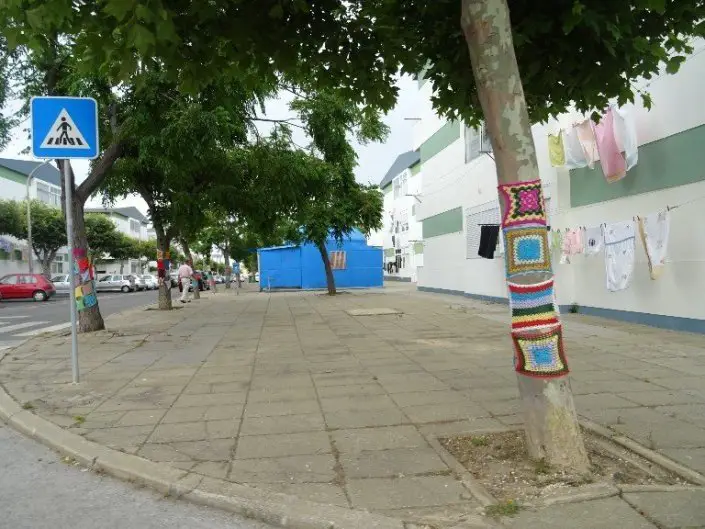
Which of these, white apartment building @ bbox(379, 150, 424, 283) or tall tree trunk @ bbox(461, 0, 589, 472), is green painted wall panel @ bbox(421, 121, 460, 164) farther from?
white apartment building @ bbox(379, 150, 424, 283)

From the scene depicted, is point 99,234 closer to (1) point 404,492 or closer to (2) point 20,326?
(2) point 20,326

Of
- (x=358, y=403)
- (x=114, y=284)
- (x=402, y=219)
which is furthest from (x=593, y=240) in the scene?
(x=402, y=219)

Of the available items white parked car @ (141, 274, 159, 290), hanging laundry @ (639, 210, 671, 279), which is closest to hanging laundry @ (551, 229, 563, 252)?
hanging laundry @ (639, 210, 671, 279)

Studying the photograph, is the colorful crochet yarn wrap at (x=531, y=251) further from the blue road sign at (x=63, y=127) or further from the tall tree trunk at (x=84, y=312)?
the tall tree trunk at (x=84, y=312)

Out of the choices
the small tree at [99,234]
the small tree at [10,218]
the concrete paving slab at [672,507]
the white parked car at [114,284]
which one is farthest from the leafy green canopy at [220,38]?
the small tree at [99,234]

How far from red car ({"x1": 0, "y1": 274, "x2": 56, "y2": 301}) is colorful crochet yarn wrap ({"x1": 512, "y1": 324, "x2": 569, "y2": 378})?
98.9 feet

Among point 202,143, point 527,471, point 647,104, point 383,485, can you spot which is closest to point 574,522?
point 527,471

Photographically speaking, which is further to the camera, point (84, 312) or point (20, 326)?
point (20, 326)

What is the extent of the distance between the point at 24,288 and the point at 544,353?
30546 millimetres

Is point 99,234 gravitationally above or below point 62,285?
above

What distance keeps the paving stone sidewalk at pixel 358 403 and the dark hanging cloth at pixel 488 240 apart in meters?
4.99

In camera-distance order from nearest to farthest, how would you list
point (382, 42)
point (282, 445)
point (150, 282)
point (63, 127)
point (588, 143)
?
point (282, 445) < point (382, 42) < point (63, 127) < point (588, 143) < point (150, 282)

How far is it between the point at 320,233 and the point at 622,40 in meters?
19.0

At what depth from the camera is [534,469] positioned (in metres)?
3.67
